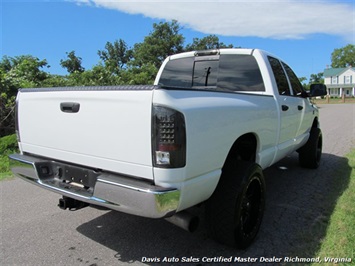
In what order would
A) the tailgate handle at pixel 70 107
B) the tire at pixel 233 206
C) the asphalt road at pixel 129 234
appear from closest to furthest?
1. the tailgate handle at pixel 70 107
2. the tire at pixel 233 206
3. the asphalt road at pixel 129 234

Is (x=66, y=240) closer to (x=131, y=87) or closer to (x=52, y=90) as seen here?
(x=52, y=90)

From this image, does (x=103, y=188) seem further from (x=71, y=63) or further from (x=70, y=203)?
(x=71, y=63)

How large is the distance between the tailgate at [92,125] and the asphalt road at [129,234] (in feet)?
3.11

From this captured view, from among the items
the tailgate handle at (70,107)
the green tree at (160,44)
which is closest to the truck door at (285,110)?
the tailgate handle at (70,107)

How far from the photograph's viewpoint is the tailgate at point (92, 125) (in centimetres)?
240

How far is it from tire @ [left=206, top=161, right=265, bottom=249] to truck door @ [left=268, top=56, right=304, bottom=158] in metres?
1.19

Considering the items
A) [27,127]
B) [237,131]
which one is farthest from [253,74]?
[27,127]

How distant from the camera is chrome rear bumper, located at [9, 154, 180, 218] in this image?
2316mm

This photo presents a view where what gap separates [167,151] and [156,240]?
4.79ft

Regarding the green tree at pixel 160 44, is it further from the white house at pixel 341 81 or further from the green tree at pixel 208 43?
the white house at pixel 341 81

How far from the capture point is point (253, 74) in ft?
13.9

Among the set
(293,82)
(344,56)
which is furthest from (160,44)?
(344,56)

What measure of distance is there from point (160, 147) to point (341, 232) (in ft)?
7.72

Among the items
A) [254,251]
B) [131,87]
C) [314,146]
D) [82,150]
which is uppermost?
[131,87]
